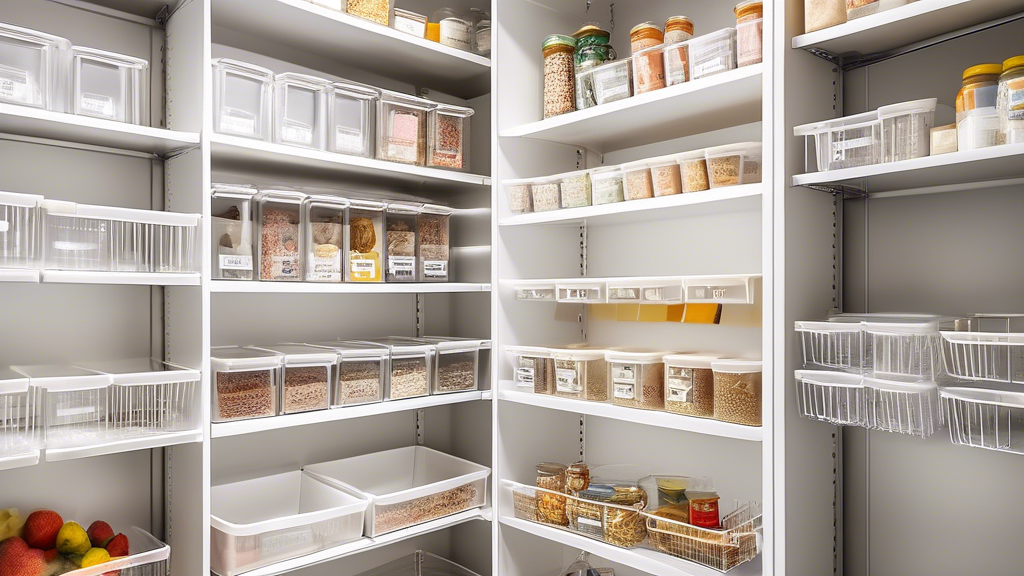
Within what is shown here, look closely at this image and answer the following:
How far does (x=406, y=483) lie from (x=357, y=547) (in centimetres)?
57

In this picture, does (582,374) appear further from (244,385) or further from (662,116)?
(244,385)

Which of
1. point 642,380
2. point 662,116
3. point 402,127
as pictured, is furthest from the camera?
point 402,127

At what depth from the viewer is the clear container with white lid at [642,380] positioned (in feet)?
6.21

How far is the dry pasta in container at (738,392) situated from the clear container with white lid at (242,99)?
1.41 metres

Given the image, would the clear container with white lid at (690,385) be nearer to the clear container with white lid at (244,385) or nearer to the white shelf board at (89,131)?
the clear container with white lid at (244,385)

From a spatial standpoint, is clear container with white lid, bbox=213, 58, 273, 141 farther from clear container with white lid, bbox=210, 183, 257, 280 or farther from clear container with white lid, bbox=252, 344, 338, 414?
clear container with white lid, bbox=252, 344, 338, 414

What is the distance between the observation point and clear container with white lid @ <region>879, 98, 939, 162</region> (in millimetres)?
1435

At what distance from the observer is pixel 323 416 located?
195 centimetres

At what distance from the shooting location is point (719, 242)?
2150mm

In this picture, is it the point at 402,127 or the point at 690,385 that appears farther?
the point at 402,127

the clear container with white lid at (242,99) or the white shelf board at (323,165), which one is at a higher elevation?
the clear container with white lid at (242,99)

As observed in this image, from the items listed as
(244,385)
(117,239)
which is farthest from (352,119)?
(244,385)

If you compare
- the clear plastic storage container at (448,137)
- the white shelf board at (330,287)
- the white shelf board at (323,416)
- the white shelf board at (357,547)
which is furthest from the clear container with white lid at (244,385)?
the clear plastic storage container at (448,137)

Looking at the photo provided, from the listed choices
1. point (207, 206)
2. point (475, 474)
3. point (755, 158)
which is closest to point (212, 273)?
point (207, 206)
